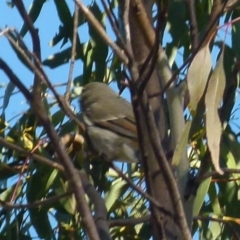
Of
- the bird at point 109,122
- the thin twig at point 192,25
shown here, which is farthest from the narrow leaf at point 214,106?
the bird at point 109,122

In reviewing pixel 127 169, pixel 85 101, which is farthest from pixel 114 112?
pixel 127 169

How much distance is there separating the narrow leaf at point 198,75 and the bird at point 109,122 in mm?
940

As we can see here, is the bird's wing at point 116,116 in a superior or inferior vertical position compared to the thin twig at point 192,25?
superior

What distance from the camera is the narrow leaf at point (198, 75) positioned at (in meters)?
1.31

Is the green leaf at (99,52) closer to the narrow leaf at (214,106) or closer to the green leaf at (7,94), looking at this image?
the green leaf at (7,94)

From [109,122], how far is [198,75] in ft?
4.27

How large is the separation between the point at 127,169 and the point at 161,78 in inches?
35.4

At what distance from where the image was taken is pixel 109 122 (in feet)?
8.63

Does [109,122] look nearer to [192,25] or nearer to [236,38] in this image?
[236,38]

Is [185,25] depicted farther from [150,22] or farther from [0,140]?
[0,140]

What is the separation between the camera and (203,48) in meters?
1.36

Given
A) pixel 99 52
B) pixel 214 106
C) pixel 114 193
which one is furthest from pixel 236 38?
pixel 214 106

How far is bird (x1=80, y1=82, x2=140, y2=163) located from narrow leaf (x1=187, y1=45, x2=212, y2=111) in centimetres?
94

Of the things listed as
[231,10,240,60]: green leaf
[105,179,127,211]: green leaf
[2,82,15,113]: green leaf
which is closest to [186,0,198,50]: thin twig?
[231,10,240,60]: green leaf
